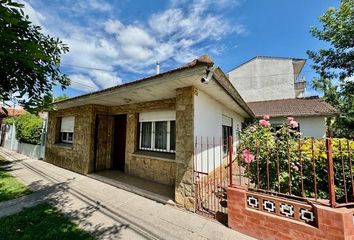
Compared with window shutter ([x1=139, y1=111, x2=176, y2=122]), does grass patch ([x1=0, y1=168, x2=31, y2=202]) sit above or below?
below

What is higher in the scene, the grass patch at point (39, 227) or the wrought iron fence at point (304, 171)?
the wrought iron fence at point (304, 171)

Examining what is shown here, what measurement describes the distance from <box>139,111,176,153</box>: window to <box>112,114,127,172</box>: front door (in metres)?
1.52

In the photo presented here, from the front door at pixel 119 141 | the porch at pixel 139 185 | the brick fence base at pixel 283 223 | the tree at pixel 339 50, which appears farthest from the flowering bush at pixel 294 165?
the tree at pixel 339 50

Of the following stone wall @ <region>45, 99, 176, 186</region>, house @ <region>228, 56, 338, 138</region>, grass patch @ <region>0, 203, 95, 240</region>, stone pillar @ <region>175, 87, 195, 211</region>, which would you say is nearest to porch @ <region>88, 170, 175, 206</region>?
stone wall @ <region>45, 99, 176, 186</region>

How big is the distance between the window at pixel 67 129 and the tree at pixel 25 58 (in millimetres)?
7533

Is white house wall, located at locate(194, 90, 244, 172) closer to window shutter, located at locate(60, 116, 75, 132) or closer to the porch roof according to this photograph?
the porch roof

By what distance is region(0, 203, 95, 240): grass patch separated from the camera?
131 inches

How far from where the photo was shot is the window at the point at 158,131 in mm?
6477

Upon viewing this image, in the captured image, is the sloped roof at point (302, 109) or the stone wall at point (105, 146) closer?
the stone wall at point (105, 146)

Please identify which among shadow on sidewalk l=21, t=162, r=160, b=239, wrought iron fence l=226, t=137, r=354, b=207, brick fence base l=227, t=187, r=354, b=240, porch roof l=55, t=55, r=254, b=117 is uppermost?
porch roof l=55, t=55, r=254, b=117

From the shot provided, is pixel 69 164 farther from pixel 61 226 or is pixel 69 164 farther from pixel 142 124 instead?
pixel 61 226

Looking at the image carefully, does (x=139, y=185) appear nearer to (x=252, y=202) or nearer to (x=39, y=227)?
(x=39, y=227)

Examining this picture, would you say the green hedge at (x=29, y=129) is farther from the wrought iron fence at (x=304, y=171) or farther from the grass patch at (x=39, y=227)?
the wrought iron fence at (x=304, y=171)

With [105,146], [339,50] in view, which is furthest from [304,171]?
[339,50]
